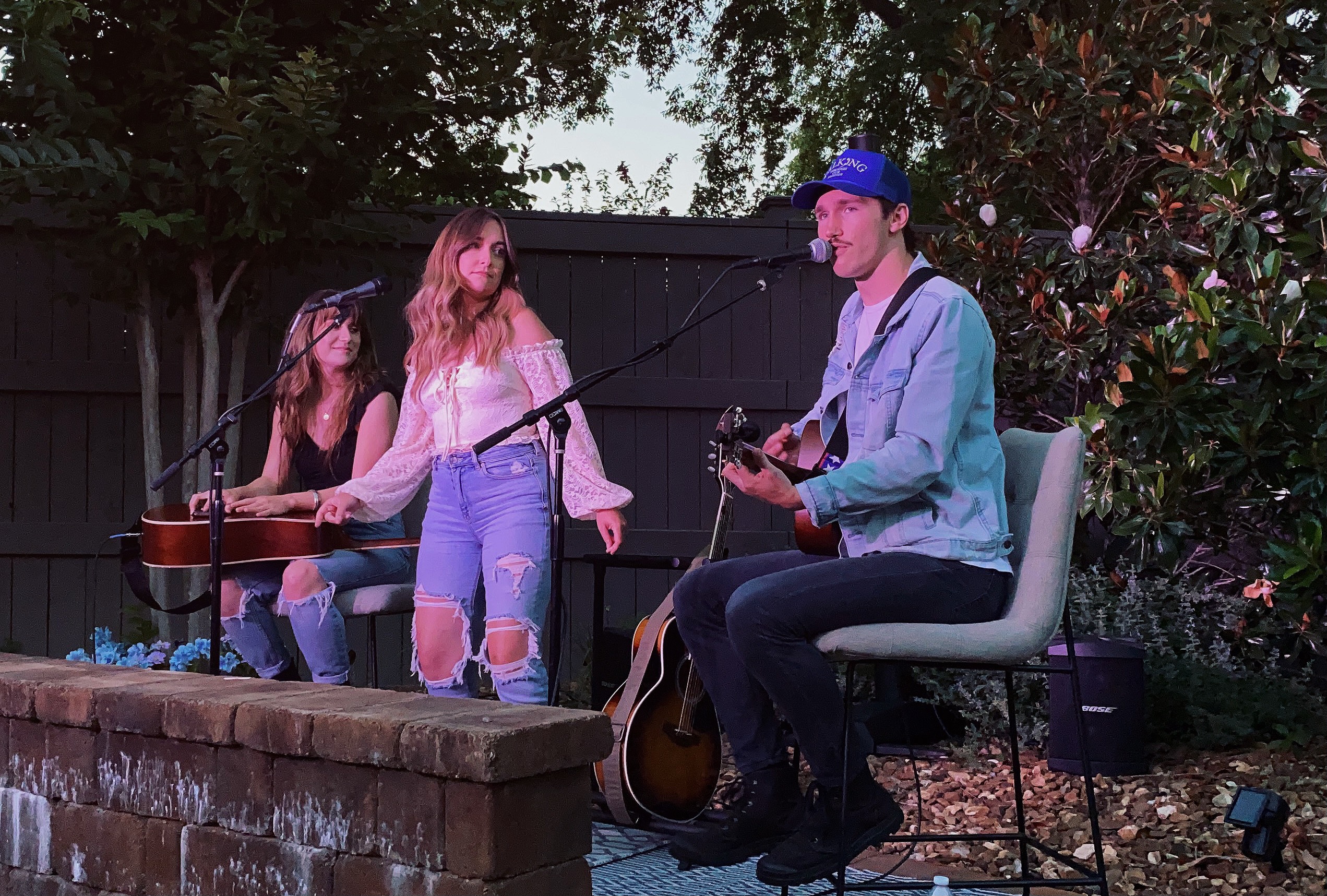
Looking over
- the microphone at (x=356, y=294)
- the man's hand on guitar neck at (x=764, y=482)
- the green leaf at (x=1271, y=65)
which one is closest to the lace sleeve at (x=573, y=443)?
the microphone at (x=356, y=294)

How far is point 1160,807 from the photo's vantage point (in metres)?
3.88

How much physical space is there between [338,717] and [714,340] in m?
4.71

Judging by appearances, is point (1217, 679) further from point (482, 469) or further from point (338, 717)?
point (338, 717)

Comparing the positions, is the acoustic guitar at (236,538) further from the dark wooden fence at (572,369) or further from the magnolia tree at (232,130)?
the dark wooden fence at (572,369)

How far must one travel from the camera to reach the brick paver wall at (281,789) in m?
2.03

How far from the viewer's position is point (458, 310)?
12.7 ft

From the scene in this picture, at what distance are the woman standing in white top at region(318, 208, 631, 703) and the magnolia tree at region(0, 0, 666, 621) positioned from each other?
1454 mm

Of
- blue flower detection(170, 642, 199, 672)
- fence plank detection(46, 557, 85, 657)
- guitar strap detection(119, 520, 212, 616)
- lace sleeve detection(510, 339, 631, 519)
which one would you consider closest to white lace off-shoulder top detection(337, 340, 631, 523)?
lace sleeve detection(510, 339, 631, 519)

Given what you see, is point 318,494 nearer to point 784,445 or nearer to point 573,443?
point 573,443

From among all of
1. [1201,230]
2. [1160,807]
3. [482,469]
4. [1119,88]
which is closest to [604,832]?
[482,469]

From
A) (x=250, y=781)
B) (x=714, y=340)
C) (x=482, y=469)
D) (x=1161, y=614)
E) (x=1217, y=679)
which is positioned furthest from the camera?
(x=714, y=340)

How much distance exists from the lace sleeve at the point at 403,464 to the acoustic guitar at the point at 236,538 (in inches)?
12.5

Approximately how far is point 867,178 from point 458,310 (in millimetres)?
1407

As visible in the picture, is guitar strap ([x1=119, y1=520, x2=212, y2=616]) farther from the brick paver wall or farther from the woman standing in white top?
the brick paver wall
